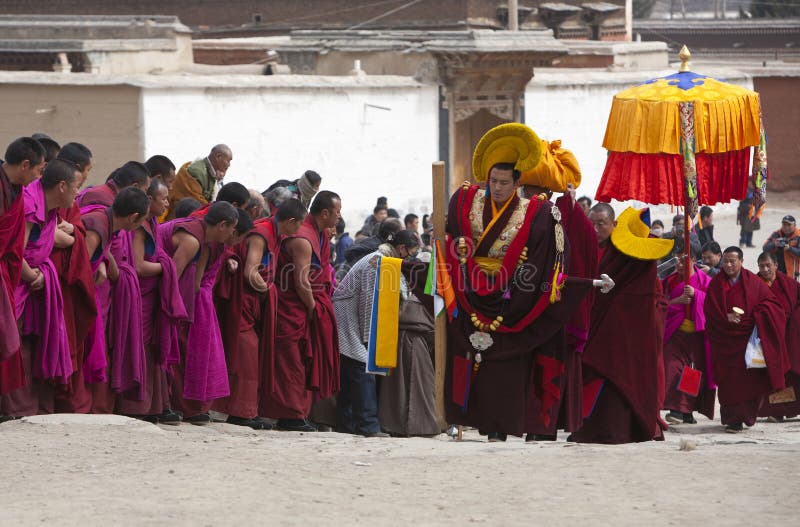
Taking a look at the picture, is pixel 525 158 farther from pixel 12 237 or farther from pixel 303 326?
pixel 12 237

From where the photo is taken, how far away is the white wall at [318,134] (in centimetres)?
1658

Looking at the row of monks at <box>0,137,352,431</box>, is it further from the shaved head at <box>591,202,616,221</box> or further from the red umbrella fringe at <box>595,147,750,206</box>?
the red umbrella fringe at <box>595,147,750,206</box>

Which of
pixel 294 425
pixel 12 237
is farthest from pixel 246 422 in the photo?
pixel 12 237

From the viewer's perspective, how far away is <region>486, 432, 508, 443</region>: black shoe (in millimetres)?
7203

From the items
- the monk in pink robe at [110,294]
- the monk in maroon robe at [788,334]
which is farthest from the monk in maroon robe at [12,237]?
the monk in maroon robe at [788,334]

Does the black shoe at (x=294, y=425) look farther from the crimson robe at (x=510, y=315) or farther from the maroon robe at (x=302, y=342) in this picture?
the crimson robe at (x=510, y=315)

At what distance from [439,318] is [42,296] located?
2062 mm

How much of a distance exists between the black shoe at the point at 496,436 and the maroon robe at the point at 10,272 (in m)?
2.46

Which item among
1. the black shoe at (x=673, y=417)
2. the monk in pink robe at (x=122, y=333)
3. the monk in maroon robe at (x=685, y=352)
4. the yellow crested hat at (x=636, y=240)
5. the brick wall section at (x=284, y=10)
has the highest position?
the brick wall section at (x=284, y=10)

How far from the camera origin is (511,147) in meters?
7.01

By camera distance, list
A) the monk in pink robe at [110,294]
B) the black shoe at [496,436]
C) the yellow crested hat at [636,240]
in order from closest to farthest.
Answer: the monk in pink robe at [110,294]
the black shoe at [496,436]
the yellow crested hat at [636,240]

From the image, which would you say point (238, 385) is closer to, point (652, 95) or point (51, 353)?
point (51, 353)

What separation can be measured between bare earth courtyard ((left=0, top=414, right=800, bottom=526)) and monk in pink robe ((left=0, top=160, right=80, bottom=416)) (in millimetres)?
272

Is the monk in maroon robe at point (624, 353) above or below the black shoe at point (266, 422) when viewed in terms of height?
above
